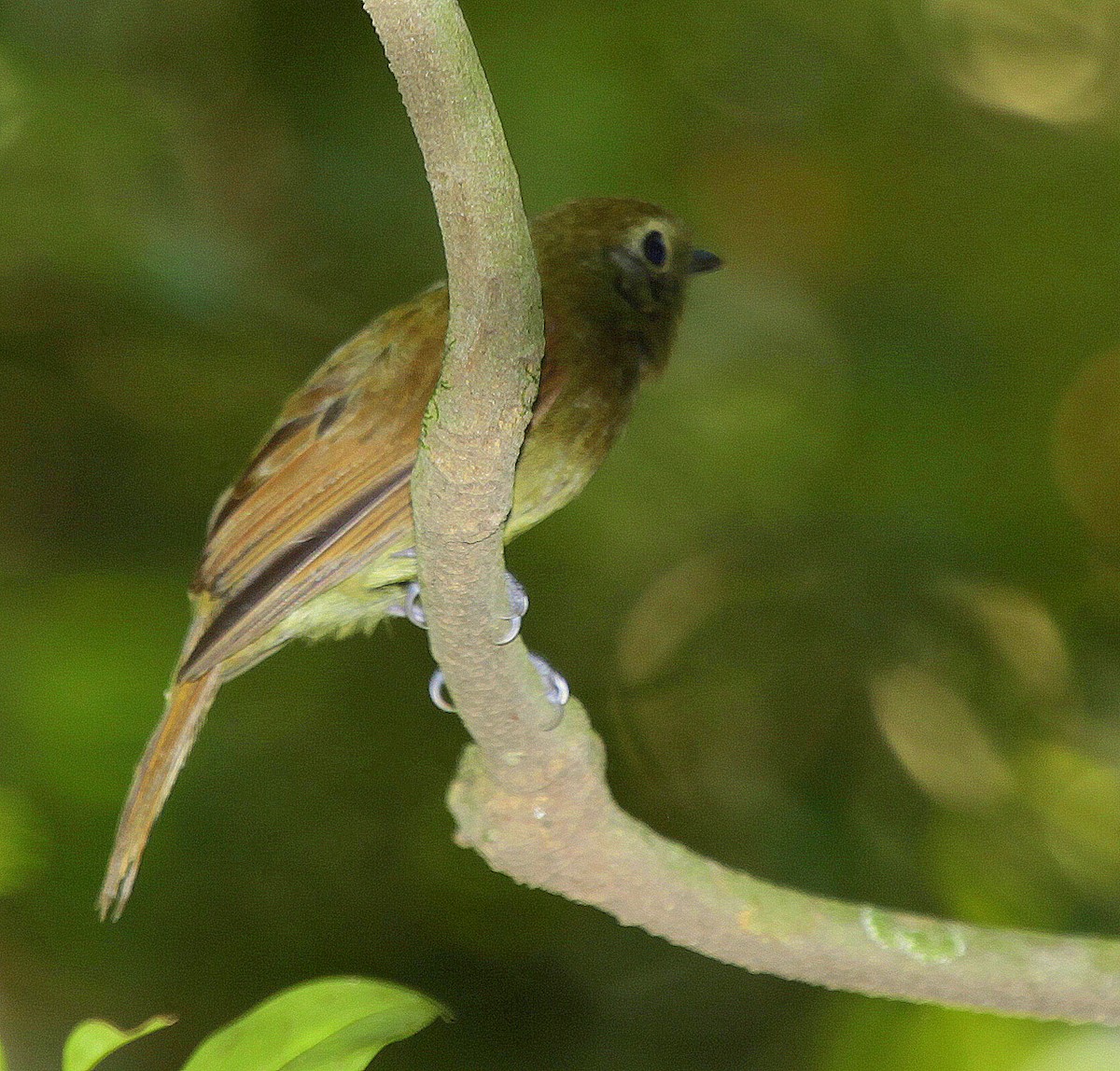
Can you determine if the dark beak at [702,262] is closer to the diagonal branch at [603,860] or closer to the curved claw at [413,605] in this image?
the curved claw at [413,605]

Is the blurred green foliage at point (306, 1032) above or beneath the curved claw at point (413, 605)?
above

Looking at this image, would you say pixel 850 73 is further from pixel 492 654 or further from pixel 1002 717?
pixel 492 654

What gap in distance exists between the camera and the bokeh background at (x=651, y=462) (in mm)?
3279

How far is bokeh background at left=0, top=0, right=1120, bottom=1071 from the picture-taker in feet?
10.8

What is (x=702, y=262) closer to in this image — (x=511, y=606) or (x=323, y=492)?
(x=323, y=492)

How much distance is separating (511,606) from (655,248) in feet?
4.54

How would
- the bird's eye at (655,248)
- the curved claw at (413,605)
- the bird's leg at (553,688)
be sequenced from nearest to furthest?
the bird's leg at (553,688) < the curved claw at (413,605) < the bird's eye at (655,248)

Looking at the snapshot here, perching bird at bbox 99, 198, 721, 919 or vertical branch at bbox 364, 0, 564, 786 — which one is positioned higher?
vertical branch at bbox 364, 0, 564, 786

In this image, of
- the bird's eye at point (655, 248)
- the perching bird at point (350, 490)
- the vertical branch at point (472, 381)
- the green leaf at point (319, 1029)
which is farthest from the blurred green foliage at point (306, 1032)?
the bird's eye at point (655, 248)

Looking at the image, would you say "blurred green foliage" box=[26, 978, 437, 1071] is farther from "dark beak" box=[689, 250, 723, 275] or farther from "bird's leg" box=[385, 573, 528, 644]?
"dark beak" box=[689, 250, 723, 275]

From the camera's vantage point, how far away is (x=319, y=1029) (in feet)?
4.68

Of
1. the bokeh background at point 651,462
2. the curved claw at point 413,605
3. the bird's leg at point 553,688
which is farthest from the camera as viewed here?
the bokeh background at point 651,462

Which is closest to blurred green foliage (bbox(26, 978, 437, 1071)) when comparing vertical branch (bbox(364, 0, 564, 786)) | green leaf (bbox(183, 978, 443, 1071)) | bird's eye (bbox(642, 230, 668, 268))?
green leaf (bbox(183, 978, 443, 1071))

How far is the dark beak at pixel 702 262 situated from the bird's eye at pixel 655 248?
82 millimetres
